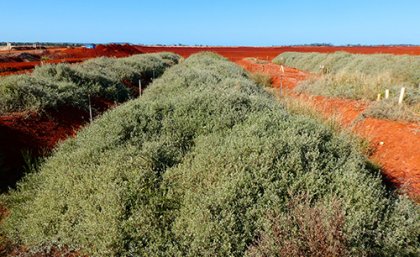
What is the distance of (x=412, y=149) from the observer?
8.27 metres

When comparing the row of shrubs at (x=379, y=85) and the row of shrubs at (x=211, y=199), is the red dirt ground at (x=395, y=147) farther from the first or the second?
the row of shrubs at (x=211, y=199)

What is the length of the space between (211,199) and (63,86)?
9649 millimetres

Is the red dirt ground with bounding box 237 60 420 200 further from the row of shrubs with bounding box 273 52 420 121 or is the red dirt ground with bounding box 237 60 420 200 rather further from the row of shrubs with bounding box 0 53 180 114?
the row of shrubs with bounding box 0 53 180 114

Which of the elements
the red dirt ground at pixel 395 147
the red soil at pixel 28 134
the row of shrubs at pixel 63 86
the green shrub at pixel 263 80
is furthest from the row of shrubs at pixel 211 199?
the green shrub at pixel 263 80

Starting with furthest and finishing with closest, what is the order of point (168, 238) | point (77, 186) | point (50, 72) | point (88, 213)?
point (50, 72), point (77, 186), point (88, 213), point (168, 238)

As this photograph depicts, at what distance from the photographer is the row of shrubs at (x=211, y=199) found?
142 inches

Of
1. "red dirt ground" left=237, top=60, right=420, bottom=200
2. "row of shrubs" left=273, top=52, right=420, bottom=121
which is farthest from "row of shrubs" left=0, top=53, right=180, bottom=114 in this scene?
"row of shrubs" left=273, top=52, right=420, bottom=121

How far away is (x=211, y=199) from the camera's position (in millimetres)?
3924

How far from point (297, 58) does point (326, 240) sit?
3677 centimetres

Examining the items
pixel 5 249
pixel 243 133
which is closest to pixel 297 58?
pixel 243 133

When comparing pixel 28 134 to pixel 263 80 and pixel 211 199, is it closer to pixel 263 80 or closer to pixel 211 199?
pixel 211 199

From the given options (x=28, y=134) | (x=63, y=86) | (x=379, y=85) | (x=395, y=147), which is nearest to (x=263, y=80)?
(x=379, y=85)

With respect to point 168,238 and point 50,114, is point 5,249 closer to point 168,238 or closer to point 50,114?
point 168,238

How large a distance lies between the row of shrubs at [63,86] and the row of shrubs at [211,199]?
15.9ft
